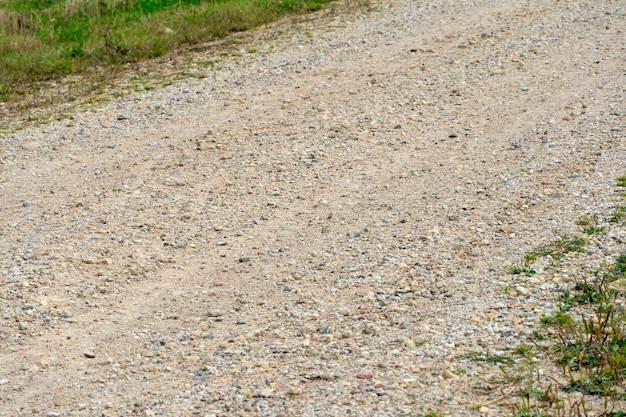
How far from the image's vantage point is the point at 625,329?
4.70m

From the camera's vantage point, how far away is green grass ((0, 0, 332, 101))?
1009 cm

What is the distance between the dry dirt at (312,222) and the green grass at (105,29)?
104 cm

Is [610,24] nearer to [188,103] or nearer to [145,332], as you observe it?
[188,103]

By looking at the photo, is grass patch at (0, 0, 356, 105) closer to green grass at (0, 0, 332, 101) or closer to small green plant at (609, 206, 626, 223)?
green grass at (0, 0, 332, 101)

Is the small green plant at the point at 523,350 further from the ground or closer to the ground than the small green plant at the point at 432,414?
further from the ground

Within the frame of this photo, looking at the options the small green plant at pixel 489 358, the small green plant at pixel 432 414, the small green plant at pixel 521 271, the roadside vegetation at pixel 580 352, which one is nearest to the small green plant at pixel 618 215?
the roadside vegetation at pixel 580 352

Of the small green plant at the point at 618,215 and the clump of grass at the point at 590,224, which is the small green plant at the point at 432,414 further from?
the small green plant at the point at 618,215

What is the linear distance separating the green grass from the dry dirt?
1043 millimetres

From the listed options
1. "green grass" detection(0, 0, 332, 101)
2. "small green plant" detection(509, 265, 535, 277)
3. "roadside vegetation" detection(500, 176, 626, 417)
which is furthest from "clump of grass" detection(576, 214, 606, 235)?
"green grass" detection(0, 0, 332, 101)

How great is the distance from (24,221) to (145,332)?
6.39 ft

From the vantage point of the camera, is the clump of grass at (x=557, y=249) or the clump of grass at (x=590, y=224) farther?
the clump of grass at (x=590, y=224)

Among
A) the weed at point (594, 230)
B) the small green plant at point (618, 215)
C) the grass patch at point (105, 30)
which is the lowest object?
the weed at point (594, 230)

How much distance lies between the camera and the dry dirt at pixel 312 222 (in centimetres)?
479

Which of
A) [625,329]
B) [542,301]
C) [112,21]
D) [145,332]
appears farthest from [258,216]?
[112,21]
